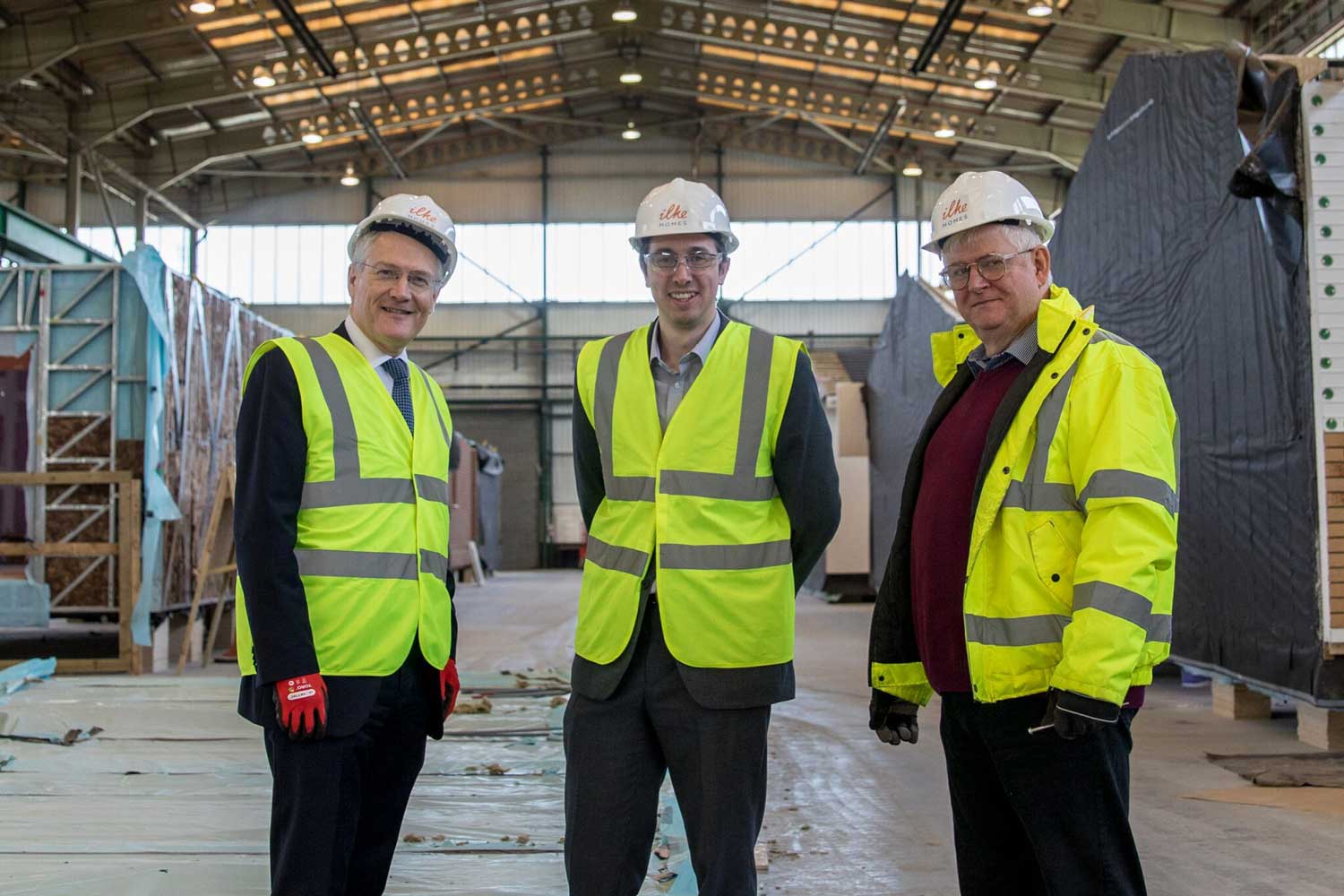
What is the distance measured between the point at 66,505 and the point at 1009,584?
9.47 metres

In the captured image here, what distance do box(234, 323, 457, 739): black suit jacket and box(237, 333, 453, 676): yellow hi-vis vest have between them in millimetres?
40

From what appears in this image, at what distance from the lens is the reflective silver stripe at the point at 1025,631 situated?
8.48 ft

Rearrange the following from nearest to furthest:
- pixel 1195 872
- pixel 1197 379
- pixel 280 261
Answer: pixel 1195 872 → pixel 1197 379 → pixel 280 261

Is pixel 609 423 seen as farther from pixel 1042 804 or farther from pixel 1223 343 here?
pixel 1223 343

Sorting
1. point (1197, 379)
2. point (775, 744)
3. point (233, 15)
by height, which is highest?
point (233, 15)

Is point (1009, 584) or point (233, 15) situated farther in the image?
point (233, 15)

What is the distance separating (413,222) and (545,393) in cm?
2782

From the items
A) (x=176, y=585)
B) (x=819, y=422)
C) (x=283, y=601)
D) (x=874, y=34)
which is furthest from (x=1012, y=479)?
(x=874, y=34)

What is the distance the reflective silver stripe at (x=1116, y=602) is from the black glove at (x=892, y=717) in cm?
74

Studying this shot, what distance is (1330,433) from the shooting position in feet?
20.7

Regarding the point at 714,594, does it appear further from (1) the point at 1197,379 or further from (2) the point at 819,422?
(1) the point at 1197,379

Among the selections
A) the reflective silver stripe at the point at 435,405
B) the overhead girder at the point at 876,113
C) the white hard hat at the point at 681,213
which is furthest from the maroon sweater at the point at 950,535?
the overhead girder at the point at 876,113

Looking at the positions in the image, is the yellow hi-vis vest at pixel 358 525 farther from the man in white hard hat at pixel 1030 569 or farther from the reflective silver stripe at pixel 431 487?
the man in white hard hat at pixel 1030 569

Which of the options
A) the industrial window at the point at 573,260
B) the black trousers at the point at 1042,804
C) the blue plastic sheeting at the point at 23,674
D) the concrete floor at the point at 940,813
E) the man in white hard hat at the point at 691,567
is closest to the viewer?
the black trousers at the point at 1042,804
